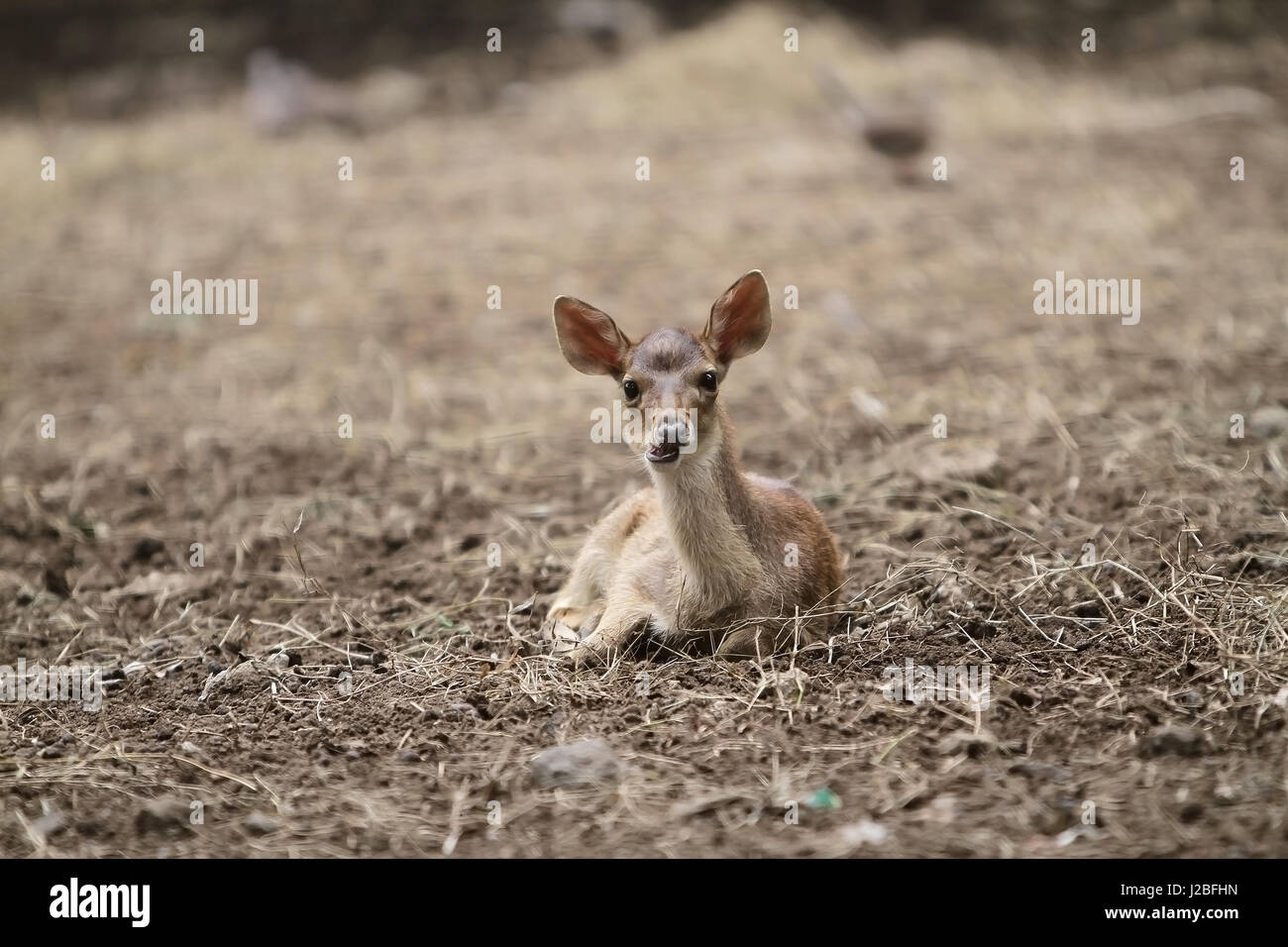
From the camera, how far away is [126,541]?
24.6 feet

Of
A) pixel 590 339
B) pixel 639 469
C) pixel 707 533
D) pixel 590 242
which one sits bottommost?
pixel 707 533

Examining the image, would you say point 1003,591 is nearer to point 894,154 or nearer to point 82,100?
point 894,154

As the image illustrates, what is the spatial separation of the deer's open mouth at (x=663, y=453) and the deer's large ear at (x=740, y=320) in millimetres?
736

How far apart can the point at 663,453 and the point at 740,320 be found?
92 centimetres

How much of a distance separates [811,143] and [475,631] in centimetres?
973

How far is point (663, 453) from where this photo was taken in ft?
17.3

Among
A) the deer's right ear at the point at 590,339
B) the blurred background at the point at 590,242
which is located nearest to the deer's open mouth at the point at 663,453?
the deer's right ear at the point at 590,339

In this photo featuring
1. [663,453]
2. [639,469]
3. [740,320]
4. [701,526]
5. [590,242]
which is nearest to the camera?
[663,453]

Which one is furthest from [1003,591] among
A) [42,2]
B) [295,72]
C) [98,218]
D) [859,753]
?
[42,2]

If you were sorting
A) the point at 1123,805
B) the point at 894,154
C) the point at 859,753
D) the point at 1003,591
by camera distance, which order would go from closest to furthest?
the point at 1123,805, the point at 859,753, the point at 1003,591, the point at 894,154

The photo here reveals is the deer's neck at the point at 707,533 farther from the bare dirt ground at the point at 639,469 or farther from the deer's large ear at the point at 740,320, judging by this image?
the deer's large ear at the point at 740,320

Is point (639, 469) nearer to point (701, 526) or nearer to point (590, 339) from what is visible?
point (590, 339)

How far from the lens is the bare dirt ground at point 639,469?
4.49 meters

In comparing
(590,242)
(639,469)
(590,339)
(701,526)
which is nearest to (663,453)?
(701,526)
